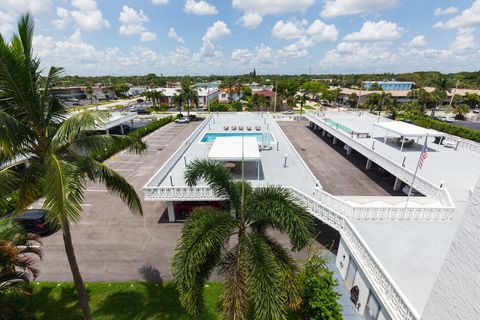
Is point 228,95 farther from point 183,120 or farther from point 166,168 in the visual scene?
point 166,168

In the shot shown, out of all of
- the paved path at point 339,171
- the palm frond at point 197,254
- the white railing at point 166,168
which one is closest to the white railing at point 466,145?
the paved path at point 339,171

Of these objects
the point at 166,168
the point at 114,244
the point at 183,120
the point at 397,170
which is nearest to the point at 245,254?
the point at 114,244

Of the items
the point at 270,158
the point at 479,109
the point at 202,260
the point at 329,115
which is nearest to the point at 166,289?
the point at 202,260

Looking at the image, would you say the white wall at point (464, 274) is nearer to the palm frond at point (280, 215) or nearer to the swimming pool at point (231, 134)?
the palm frond at point (280, 215)

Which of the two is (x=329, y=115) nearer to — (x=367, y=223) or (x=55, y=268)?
(x=367, y=223)

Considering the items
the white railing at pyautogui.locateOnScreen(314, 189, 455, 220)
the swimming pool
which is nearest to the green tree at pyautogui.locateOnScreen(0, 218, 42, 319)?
the white railing at pyautogui.locateOnScreen(314, 189, 455, 220)

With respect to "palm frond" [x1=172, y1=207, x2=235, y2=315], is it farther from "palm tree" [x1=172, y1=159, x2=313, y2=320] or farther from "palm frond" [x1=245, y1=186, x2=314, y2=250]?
"palm frond" [x1=245, y1=186, x2=314, y2=250]
